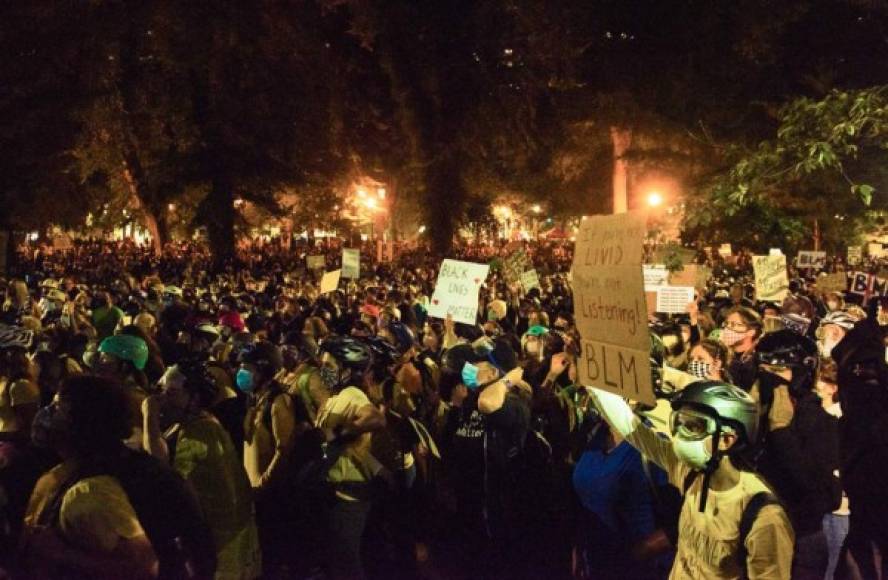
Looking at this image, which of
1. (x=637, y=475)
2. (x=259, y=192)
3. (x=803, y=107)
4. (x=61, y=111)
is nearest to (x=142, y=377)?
(x=637, y=475)

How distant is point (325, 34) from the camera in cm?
2644

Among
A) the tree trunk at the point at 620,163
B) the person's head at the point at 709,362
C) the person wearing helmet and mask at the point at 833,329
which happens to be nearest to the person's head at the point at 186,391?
the person's head at the point at 709,362

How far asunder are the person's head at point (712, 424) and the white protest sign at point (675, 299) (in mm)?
8910

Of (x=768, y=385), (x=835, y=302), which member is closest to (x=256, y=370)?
(x=768, y=385)

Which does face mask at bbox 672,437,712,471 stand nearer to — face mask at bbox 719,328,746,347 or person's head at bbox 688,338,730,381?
person's head at bbox 688,338,730,381

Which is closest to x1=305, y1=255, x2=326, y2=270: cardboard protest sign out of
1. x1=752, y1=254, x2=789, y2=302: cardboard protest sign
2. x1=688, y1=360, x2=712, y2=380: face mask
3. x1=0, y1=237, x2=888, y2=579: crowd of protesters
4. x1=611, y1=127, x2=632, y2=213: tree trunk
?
x1=752, y1=254, x2=789, y2=302: cardboard protest sign

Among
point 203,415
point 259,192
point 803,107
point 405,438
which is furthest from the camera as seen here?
point 259,192

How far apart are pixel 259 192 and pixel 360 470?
1326 inches

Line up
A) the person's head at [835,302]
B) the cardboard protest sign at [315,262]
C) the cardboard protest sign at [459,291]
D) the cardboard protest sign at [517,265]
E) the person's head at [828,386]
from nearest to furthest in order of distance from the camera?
1. the person's head at [828,386]
2. the cardboard protest sign at [459,291]
3. the person's head at [835,302]
4. the cardboard protest sign at [517,265]
5. the cardboard protest sign at [315,262]

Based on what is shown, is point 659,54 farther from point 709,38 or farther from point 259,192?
point 259,192

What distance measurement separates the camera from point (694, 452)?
3.08 meters

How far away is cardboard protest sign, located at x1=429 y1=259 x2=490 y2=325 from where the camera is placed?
966cm

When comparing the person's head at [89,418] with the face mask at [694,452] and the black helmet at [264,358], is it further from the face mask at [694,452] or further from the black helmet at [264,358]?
the black helmet at [264,358]

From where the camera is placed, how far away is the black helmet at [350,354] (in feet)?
15.9
